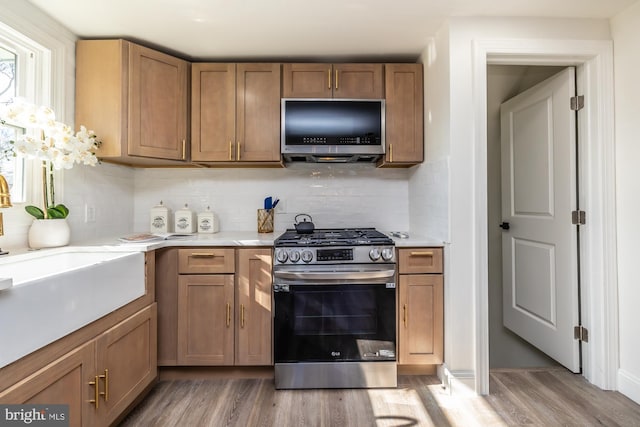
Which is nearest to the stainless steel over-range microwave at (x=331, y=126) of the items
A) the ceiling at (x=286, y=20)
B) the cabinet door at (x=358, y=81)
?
the cabinet door at (x=358, y=81)

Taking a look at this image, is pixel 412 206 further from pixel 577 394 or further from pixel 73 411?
pixel 73 411

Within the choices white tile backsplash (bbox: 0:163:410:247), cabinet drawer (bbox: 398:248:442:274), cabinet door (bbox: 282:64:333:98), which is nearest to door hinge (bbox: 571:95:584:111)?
white tile backsplash (bbox: 0:163:410:247)

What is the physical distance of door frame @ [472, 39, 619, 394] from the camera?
78.5 inches

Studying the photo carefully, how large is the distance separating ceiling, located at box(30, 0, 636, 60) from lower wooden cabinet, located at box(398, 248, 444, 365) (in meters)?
1.47

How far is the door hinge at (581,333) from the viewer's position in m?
2.12

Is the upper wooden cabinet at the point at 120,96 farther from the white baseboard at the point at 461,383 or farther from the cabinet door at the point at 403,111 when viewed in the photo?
the white baseboard at the point at 461,383

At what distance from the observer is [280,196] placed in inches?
113

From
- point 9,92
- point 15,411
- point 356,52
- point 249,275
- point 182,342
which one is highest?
point 356,52

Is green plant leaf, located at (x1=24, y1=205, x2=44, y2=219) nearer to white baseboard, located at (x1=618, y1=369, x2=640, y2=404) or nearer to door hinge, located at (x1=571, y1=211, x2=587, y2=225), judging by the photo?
door hinge, located at (x1=571, y1=211, x2=587, y2=225)

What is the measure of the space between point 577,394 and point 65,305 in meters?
2.79

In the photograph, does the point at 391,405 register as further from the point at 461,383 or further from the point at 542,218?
the point at 542,218

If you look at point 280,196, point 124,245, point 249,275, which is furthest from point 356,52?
point 124,245

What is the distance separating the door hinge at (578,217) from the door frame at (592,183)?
35mm

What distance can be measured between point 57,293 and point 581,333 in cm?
294
